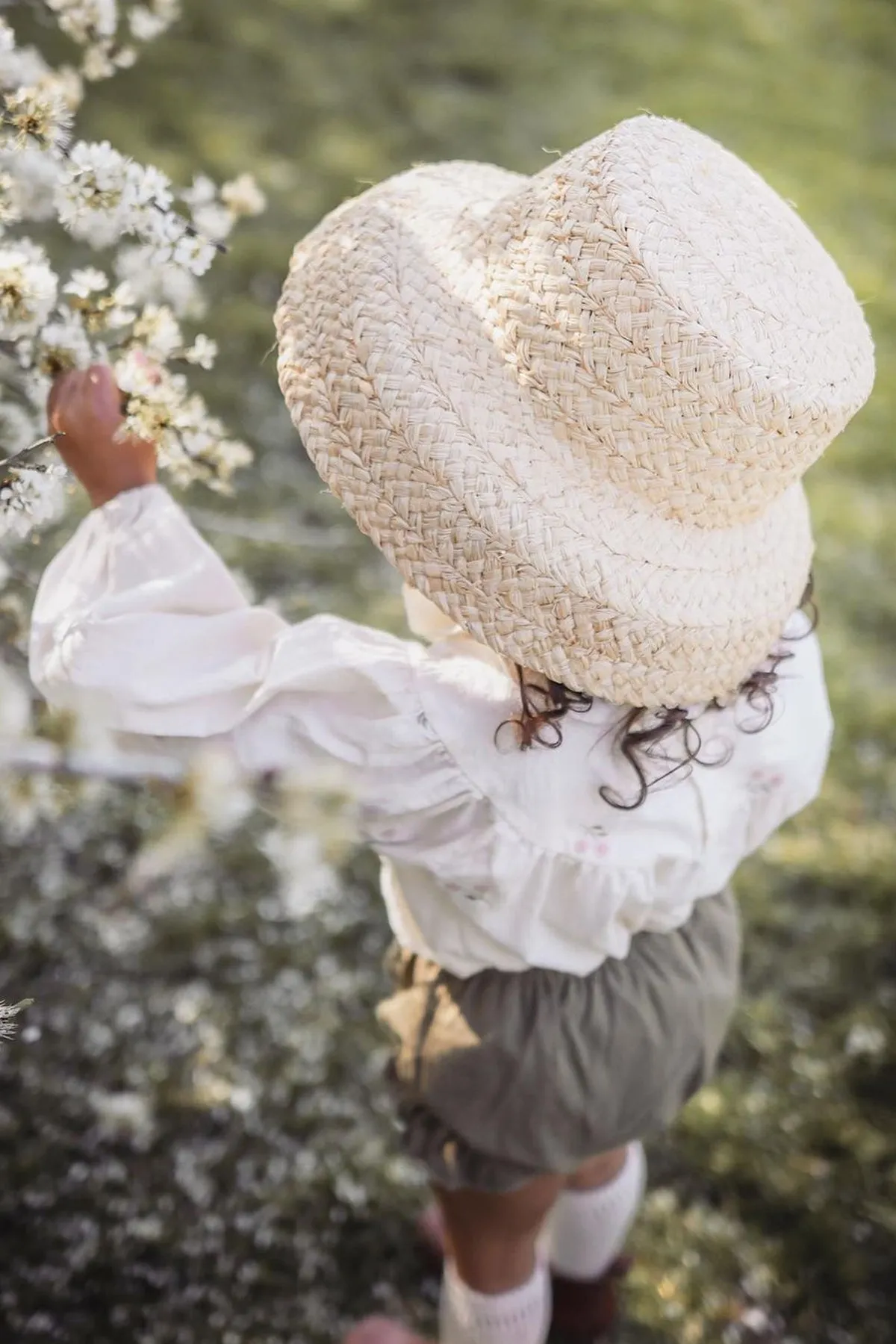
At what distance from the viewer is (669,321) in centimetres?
112

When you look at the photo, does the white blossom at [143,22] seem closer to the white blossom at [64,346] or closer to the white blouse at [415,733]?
the white blossom at [64,346]

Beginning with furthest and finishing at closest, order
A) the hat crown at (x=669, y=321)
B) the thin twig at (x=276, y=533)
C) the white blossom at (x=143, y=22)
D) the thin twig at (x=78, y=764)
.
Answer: the thin twig at (x=276, y=533), the white blossom at (x=143, y=22), the hat crown at (x=669, y=321), the thin twig at (x=78, y=764)

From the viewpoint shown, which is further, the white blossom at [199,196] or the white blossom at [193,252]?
the white blossom at [199,196]

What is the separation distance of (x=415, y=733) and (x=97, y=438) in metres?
0.44

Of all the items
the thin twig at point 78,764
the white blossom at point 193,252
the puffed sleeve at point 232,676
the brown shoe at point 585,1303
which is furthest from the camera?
the brown shoe at point 585,1303

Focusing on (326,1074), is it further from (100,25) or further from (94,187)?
(100,25)

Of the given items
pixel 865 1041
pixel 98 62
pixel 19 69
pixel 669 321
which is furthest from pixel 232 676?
pixel 865 1041

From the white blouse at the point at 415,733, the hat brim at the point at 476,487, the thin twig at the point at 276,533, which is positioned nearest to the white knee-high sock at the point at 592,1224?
the white blouse at the point at 415,733

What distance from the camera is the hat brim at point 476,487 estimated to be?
3.83 feet

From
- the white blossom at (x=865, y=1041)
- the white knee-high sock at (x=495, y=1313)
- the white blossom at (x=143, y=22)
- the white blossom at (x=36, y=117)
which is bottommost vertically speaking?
the white blossom at (x=865, y=1041)

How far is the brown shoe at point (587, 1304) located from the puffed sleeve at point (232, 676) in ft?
3.36

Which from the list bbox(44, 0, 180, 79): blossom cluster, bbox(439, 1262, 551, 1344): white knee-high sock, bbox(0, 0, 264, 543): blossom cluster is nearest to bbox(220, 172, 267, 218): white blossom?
bbox(0, 0, 264, 543): blossom cluster

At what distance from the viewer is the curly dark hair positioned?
1268mm

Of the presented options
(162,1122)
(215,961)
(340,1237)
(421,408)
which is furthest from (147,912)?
(421,408)
